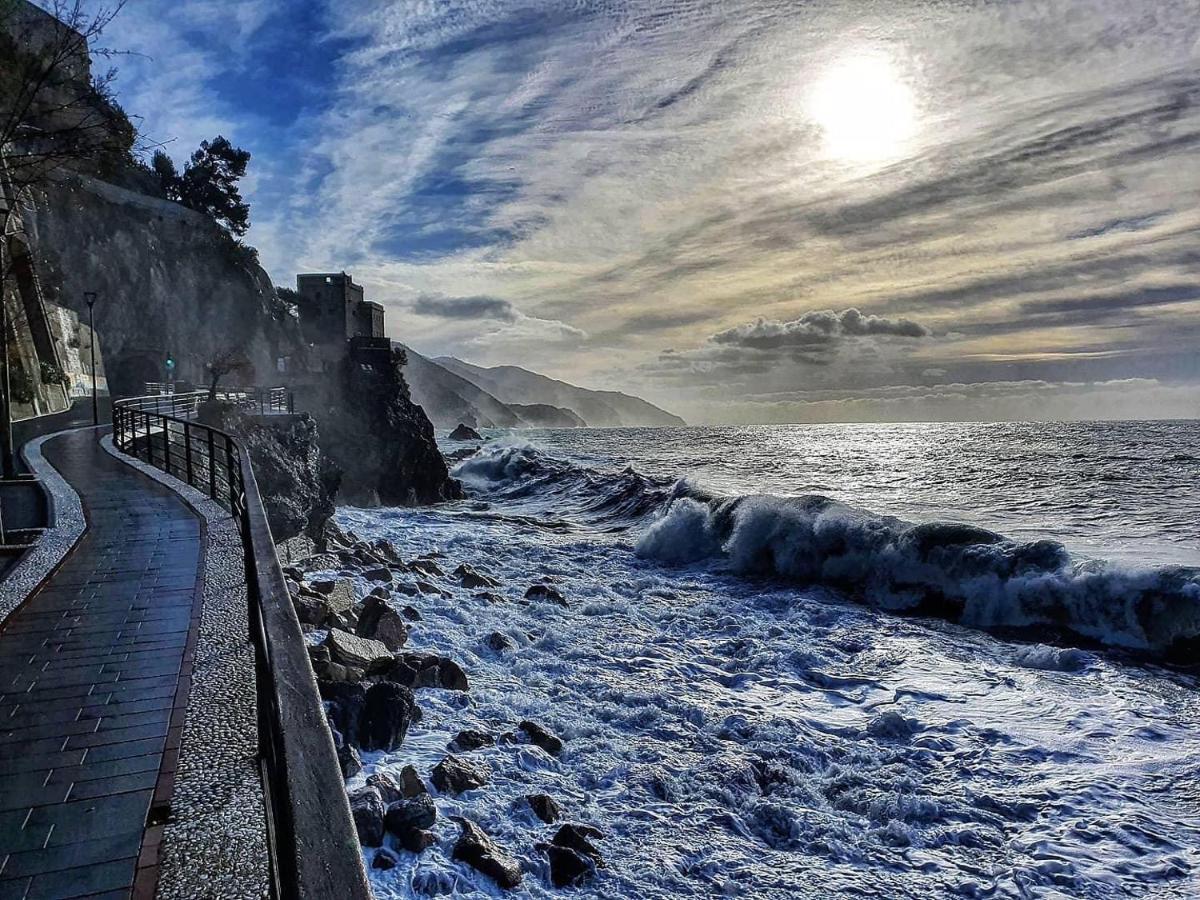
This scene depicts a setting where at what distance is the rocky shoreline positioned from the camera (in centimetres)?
572

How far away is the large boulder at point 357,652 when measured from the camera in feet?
29.2

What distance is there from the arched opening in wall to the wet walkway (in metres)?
42.2

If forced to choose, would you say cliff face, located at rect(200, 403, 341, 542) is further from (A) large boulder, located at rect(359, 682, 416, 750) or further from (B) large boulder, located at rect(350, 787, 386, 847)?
(B) large boulder, located at rect(350, 787, 386, 847)

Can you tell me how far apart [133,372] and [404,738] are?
152 feet

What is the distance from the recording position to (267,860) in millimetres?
2994

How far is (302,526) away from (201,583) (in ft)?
35.7

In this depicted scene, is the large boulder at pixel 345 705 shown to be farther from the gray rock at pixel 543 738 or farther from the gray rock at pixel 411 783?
the gray rock at pixel 543 738

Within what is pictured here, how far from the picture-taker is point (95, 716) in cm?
421

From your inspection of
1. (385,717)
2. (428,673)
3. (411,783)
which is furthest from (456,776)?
(428,673)

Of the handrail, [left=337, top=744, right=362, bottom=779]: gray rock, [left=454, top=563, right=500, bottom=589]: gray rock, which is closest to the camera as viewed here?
the handrail

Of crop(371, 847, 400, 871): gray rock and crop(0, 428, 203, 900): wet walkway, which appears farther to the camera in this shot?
crop(371, 847, 400, 871): gray rock

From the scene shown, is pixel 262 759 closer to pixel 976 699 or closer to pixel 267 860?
pixel 267 860

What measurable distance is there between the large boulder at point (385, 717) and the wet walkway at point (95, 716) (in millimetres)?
2269

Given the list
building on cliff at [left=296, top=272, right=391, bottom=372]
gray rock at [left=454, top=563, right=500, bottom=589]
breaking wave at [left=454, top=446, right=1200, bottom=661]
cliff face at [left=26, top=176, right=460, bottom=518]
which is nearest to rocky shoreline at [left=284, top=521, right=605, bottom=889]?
gray rock at [left=454, top=563, right=500, bottom=589]
